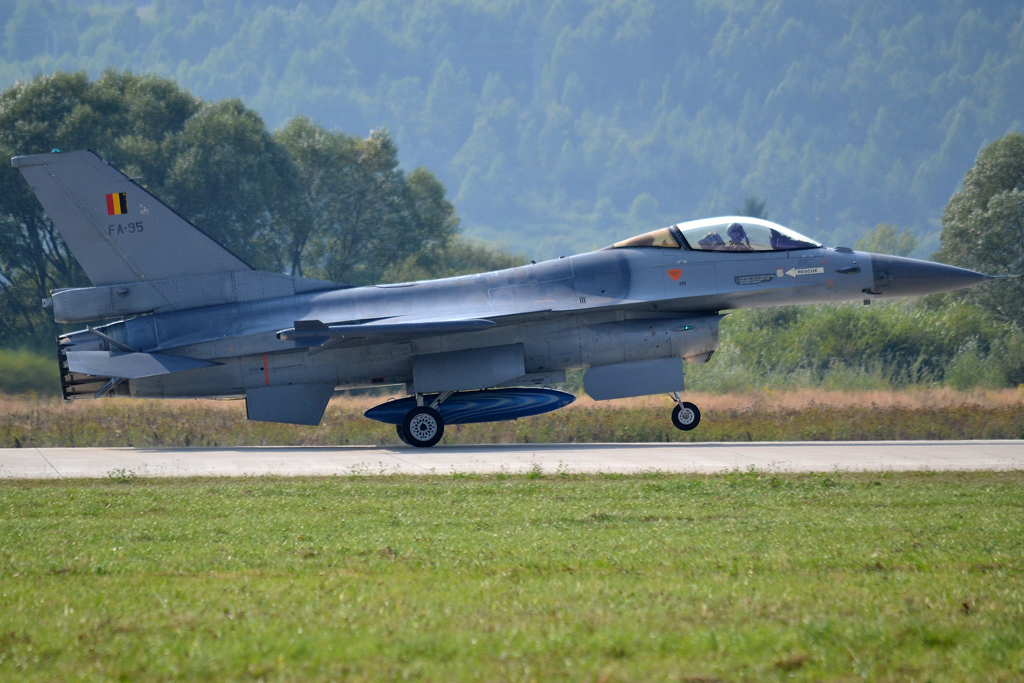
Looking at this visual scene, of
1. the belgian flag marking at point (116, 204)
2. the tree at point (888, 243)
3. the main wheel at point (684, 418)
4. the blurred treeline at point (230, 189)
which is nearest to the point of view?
the belgian flag marking at point (116, 204)

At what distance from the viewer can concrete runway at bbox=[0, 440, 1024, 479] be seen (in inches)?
496

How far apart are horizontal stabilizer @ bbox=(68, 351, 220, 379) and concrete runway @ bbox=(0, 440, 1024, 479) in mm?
1379

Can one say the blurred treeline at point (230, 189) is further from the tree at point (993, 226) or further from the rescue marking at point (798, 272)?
the rescue marking at point (798, 272)

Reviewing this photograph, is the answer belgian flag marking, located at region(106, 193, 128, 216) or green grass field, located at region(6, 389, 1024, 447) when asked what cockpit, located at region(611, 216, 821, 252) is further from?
belgian flag marking, located at region(106, 193, 128, 216)

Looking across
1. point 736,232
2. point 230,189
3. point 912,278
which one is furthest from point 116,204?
point 230,189

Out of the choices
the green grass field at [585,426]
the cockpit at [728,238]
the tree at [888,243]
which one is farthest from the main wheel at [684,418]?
the tree at [888,243]

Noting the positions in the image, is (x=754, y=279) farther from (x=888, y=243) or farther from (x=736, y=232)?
(x=888, y=243)

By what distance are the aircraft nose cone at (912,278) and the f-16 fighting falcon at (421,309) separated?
0.03 metres

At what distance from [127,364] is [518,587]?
1243cm

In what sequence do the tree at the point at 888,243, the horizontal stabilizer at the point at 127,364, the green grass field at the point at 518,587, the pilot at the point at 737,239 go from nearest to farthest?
1. the green grass field at the point at 518,587
2. the horizontal stabilizer at the point at 127,364
3. the pilot at the point at 737,239
4. the tree at the point at 888,243

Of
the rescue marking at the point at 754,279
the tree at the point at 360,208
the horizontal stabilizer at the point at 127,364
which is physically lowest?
the horizontal stabilizer at the point at 127,364

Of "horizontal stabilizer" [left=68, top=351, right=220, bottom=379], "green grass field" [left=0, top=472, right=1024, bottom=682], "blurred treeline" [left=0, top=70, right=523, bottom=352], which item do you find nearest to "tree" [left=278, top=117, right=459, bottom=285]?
"blurred treeline" [left=0, top=70, right=523, bottom=352]

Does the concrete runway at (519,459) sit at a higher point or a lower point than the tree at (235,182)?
lower

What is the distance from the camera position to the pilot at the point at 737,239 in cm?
1719
